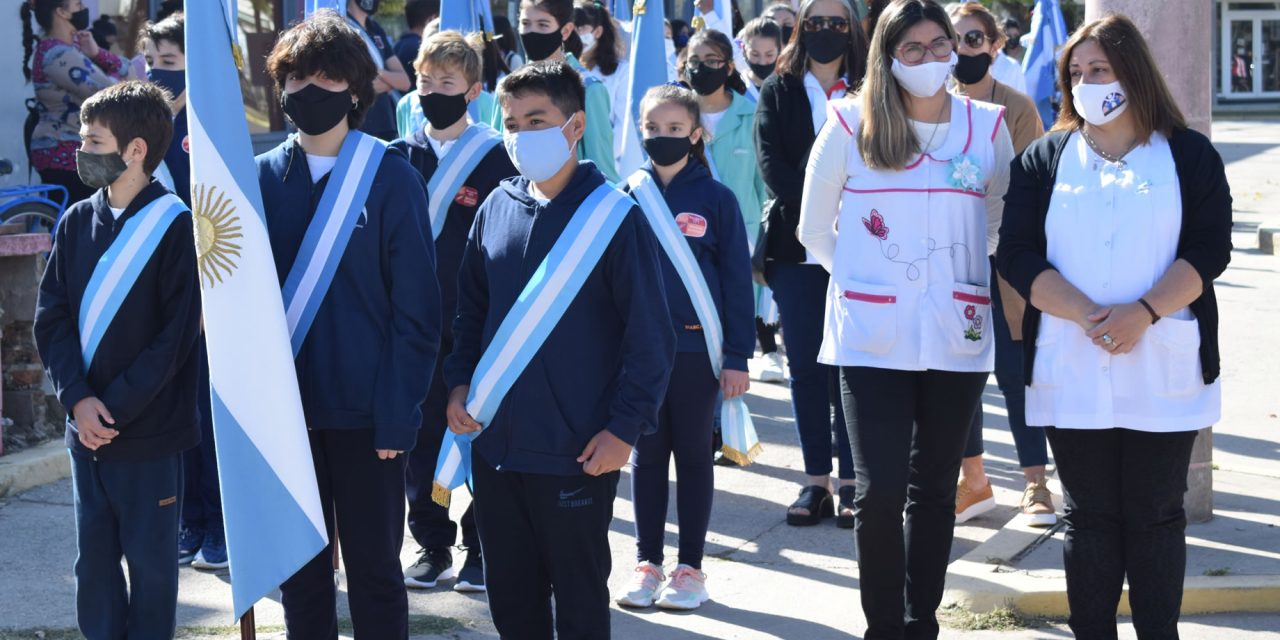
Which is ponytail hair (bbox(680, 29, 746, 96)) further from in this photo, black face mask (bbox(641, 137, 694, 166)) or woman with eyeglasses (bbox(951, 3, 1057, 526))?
black face mask (bbox(641, 137, 694, 166))

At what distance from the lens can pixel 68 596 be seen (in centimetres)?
580

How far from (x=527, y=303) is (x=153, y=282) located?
1276 millimetres

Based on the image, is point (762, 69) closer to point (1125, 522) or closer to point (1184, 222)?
point (1184, 222)

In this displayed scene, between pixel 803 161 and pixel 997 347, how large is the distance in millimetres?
1244

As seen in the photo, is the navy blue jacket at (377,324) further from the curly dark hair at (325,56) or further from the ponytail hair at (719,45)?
the ponytail hair at (719,45)

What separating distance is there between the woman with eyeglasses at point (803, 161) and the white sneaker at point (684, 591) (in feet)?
3.40

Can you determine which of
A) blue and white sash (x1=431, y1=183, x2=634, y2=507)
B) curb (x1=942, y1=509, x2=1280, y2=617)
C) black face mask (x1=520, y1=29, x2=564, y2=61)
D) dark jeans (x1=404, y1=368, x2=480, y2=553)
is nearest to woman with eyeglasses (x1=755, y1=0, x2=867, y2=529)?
curb (x1=942, y1=509, x2=1280, y2=617)

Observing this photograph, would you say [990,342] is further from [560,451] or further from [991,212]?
[560,451]

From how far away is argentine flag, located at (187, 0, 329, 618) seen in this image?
4148 millimetres

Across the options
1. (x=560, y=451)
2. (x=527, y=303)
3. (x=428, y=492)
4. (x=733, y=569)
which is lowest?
(x=733, y=569)

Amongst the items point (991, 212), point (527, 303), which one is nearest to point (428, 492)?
point (527, 303)

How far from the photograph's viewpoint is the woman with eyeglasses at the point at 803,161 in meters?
6.44

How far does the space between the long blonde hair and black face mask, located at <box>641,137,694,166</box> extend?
3.38 feet

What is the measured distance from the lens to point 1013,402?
22.6 ft
